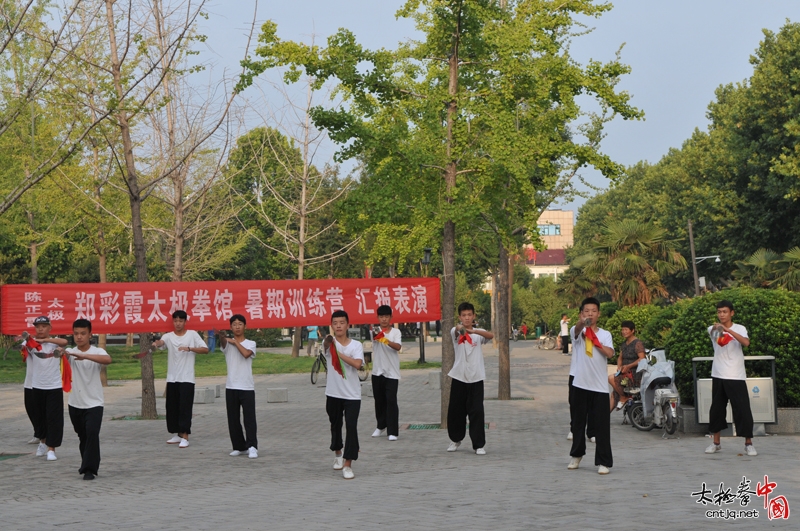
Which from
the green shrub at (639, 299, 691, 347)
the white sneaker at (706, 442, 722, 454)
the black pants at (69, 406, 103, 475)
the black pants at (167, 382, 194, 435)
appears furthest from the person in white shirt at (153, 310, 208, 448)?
the green shrub at (639, 299, 691, 347)

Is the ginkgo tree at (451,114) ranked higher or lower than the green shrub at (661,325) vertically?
higher

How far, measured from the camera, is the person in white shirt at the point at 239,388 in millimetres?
12031

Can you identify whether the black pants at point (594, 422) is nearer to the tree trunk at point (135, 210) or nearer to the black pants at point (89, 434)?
the black pants at point (89, 434)

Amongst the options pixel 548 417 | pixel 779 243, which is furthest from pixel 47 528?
pixel 779 243

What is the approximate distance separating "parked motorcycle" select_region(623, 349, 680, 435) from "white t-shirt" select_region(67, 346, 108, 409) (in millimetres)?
7384

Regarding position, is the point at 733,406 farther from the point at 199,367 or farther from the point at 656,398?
the point at 199,367

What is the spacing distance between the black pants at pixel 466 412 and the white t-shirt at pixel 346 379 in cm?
188

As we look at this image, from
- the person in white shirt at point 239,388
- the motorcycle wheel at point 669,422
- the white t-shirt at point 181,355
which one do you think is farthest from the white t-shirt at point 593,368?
the white t-shirt at point 181,355

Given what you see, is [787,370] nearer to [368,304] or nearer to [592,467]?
[592,467]

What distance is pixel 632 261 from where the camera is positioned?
1453 inches

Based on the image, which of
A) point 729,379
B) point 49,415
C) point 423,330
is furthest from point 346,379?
point 423,330

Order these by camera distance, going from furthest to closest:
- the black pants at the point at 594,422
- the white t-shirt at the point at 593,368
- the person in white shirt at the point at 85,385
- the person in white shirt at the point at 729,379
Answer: the person in white shirt at the point at 729,379, the person in white shirt at the point at 85,385, the white t-shirt at the point at 593,368, the black pants at the point at 594,422

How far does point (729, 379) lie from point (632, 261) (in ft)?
85.7

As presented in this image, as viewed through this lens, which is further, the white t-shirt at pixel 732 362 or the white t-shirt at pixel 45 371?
the white t-shirt at pixel 45 371
